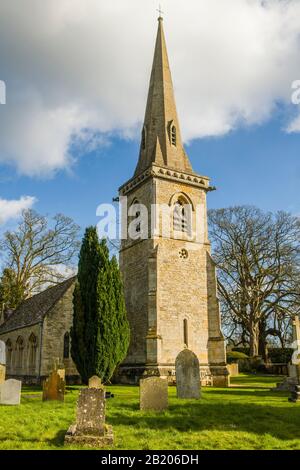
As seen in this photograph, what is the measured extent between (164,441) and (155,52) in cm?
2624

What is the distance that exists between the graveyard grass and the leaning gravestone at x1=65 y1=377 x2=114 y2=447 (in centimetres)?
23

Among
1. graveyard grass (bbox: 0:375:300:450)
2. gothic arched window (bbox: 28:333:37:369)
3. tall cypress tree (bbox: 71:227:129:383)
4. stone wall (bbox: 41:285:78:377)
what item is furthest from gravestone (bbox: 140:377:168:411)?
gothic arched window (bbox: 28:333:37:369)

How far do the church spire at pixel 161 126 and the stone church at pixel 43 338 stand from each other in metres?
8.72

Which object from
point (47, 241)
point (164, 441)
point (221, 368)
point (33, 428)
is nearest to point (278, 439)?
point (164, 441)

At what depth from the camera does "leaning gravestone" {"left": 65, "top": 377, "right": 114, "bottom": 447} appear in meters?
6.85

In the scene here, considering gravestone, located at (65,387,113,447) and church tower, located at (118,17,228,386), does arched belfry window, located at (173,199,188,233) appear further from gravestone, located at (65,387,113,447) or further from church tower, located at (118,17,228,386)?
gravestone, located at (65,387,113,447)

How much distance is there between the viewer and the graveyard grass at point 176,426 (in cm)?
703

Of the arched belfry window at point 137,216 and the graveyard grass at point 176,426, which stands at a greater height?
the arched belfry window at point 137,216

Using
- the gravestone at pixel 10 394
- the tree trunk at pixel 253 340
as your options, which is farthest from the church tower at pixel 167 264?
the tree trunk at pixel 253 340

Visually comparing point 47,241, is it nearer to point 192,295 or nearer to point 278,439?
point 192,295

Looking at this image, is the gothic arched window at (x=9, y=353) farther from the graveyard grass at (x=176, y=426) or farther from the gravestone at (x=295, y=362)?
the gravestone at (x=295, y=362)

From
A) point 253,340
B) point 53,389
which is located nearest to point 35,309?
point 53,389

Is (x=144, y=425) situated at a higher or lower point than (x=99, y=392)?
lower

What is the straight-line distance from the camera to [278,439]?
7.46m
